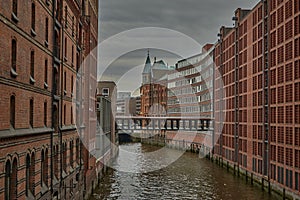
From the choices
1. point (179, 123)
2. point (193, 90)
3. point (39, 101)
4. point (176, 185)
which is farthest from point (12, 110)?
point (179, 123)

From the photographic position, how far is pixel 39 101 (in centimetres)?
2142

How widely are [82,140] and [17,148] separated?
18.6 meters

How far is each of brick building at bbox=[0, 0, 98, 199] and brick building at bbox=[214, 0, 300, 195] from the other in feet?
52.5

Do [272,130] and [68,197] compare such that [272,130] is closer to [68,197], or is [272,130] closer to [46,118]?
[68,197]

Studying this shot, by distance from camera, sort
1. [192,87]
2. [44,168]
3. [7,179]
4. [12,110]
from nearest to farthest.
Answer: [7,179] → [12,110] → [44,168] → [192,87]

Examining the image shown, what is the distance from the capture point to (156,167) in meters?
62.4

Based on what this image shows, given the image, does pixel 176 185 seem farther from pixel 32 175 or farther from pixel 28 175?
pixel 28 175

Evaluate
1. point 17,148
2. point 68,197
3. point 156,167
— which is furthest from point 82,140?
point 156,167

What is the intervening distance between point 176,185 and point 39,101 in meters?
26.9

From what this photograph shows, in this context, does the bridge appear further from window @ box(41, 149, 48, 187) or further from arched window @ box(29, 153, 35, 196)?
arched window @ box(29, 153, 35, 196)

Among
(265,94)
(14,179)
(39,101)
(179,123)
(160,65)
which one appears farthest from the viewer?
(160,65)

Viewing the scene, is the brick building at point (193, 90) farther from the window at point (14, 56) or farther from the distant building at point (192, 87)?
the window at point (14, 56)

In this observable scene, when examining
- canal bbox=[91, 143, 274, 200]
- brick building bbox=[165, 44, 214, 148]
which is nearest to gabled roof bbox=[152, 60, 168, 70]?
brick building bbox=[165, 44, 214, 148]

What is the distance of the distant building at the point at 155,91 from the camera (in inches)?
5882
